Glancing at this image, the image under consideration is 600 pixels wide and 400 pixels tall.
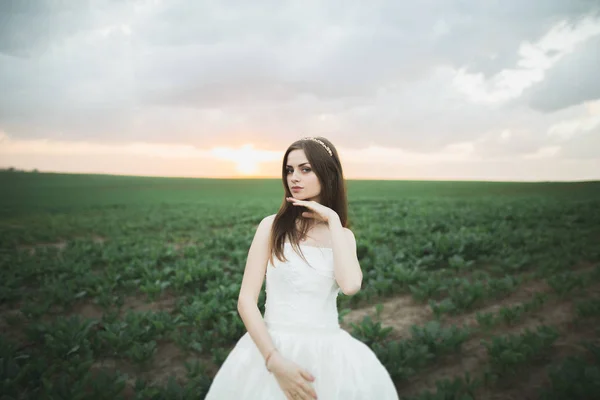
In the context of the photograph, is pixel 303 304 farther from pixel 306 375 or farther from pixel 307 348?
pixel 306 375

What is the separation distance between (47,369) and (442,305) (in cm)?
463

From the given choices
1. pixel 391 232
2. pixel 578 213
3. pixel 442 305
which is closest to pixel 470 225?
pixel 391 232

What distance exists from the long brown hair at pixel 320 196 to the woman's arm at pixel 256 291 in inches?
1.8

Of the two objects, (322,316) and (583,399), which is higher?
(322,316)

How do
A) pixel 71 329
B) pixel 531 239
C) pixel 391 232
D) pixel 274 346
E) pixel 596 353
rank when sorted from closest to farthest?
pixel 274 346, pixel 596 353, pixel 71 329, pixel 531 239, pixel 391 232

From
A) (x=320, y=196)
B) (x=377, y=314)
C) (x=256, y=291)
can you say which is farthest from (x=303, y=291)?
(x=377, y=314)

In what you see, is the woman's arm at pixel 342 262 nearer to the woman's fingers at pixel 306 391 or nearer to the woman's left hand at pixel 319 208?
the woman's left hand at pixel 319 208

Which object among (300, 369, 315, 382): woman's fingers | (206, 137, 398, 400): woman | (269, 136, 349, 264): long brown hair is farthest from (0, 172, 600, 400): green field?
(300, 369, 315, 382): woman's fingers

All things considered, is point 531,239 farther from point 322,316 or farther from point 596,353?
point 322,316

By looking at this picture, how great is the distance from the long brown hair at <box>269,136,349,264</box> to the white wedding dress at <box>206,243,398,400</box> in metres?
0.06

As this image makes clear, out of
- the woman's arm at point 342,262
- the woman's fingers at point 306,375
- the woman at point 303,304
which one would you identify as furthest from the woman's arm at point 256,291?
the woman's arm at point 342,262

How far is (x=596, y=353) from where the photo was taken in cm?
375

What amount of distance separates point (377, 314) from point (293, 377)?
12.1 feet

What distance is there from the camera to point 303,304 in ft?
7.20
